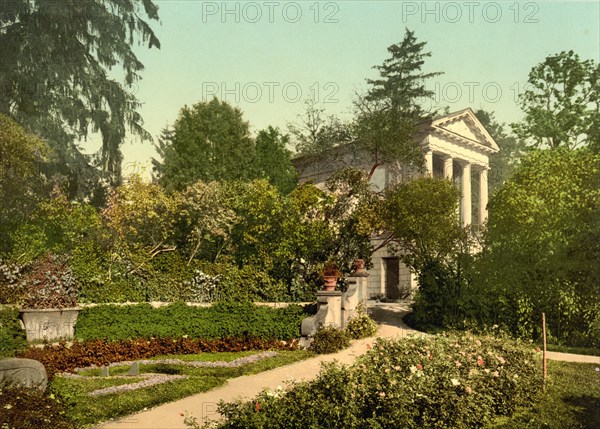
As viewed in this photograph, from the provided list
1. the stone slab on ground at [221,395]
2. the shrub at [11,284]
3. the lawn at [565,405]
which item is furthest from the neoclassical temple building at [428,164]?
the shrub at [11,284]

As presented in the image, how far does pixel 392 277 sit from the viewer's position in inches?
1233

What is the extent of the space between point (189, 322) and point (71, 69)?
13.6 m

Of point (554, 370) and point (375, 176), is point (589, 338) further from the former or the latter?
point (375, 176)

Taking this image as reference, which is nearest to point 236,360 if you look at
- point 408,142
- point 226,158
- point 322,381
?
point 322,381

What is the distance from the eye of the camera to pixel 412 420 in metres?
7.07

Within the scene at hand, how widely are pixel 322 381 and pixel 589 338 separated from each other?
35.8ft

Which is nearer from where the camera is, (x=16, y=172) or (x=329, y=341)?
(x=329, y=341)

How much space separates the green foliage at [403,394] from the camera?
6.96 meters

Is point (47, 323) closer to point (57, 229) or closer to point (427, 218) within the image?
point (57, 229)

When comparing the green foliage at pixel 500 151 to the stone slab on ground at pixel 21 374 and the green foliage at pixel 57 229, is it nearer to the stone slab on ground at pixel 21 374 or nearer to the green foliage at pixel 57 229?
the green foliage at pixel 57 229

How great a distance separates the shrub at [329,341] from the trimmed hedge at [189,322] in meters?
1.24

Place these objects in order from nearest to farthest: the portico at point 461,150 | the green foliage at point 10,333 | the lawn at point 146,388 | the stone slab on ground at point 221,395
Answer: the stone slab on ground at point 221,395 < the lawn at point 146,388 < the green foliage at point 10,333 < the portico at point 461,150

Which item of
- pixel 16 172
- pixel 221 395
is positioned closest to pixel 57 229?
pixel 16 172

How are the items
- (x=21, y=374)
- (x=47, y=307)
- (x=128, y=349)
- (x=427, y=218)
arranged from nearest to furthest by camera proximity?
(x=21, y=374) → (x=128, y=349) → (x=47, y=307) → (x=427, y=218)
